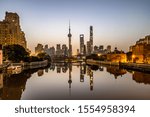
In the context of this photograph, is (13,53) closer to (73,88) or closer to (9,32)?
(73,88)

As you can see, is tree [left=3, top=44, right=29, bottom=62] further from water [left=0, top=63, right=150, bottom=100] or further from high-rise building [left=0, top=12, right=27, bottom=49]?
high-rise building [left=0, top=12, right=27, bottom=49]

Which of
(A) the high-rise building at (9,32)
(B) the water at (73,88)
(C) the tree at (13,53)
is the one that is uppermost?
(A) the high-rise building at (9,32)

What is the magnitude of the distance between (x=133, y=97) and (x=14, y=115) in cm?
427

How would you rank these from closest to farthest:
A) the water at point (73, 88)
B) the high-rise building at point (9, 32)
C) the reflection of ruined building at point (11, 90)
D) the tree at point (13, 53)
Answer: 1. the reflection of ruined building at point (11, 90)
2. the water at point (73, 88)
3. the tree at point (13, 53)
4. the high-rise building at point (9, 32)

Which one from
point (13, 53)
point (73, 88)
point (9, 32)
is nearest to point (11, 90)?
point (73, 88)

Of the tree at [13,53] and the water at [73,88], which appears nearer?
the water at [73,88]

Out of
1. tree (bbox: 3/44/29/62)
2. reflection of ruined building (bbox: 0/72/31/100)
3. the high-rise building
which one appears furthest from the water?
the high-rise building

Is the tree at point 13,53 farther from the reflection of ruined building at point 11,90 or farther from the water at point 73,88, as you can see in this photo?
the reflection of ruined building at point 11,90

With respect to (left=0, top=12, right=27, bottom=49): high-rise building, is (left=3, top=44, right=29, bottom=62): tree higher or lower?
lower

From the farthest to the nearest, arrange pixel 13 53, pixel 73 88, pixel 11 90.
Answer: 1. pixel 13 53
2. pixel 73 88
3. pixel 11 90

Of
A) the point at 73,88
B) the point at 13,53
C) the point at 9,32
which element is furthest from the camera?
the point at 9,32

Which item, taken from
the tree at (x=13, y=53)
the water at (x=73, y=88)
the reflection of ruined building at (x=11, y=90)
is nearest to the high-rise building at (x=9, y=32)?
the tree at (x=13, y=53)

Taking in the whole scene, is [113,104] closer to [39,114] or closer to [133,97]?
[39,114]

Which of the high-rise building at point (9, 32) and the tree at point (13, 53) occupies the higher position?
the high-rise building at point (9, 32)
